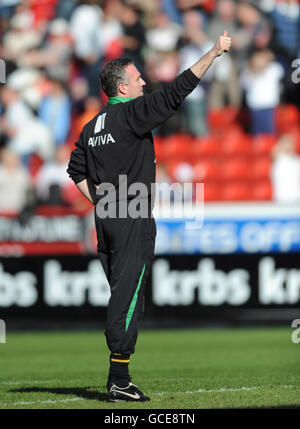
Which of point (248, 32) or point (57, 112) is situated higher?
point (248, 32)

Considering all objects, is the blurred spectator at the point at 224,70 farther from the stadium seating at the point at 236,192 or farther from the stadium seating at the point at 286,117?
the stadium seating at the point at 236,192

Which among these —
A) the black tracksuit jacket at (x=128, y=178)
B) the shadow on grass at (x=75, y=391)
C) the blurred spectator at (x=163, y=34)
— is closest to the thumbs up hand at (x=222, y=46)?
the black tracksuit jacket at (x=128, y=178)

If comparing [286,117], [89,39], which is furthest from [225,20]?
[89,39]

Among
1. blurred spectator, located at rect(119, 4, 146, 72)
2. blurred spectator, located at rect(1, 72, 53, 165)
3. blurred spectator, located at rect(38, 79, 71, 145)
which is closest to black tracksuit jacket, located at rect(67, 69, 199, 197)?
blurred spectator, located at rect(1, 72, 53, 165)

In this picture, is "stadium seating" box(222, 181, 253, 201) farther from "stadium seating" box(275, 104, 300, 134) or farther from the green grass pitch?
the green grass pitch

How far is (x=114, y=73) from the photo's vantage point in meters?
5.42

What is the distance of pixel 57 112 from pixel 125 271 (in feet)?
36.5

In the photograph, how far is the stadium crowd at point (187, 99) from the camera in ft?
47.6

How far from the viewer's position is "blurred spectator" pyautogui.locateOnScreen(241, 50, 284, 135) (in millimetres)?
15016

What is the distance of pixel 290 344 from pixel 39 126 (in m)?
7.82

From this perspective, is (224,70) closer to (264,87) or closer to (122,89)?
(264,87)

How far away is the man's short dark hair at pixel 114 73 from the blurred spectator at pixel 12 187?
332 inches

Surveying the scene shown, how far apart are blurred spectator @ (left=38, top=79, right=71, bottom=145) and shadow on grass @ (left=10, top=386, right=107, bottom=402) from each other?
9.87 meters
